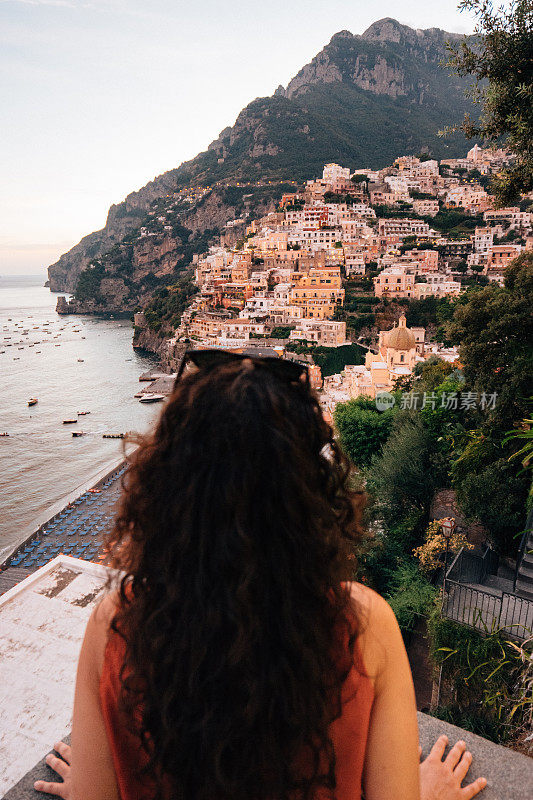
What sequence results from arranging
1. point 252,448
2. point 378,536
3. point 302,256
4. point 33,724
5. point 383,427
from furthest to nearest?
point 302,256 < point 383,427 < point 378,536 < point 33,724 < point 252,448

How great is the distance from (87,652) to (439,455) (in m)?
6.73

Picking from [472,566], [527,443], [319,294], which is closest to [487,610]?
[472,566]

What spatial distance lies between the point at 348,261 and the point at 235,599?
34.0 metres

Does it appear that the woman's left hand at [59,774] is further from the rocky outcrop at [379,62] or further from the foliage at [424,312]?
the rocky outcrop at [379,62]

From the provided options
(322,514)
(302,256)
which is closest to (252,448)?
(322,514)

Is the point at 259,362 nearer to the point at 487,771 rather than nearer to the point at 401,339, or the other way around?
the point at 487,771

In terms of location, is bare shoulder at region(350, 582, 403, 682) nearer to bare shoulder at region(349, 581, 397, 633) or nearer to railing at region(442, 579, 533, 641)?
bare shoulder at region(349, 581, 397, 633)

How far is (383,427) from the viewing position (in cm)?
919

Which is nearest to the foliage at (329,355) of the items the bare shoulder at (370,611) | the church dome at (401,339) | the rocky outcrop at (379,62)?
→ the church dome at (401,339)

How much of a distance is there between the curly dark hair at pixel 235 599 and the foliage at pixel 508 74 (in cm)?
361

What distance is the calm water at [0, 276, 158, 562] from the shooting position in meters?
16.4

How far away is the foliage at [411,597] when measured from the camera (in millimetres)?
4879

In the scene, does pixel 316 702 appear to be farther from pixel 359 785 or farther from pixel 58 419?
pixel 58 419

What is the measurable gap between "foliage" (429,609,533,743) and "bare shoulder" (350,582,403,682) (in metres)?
2.96
